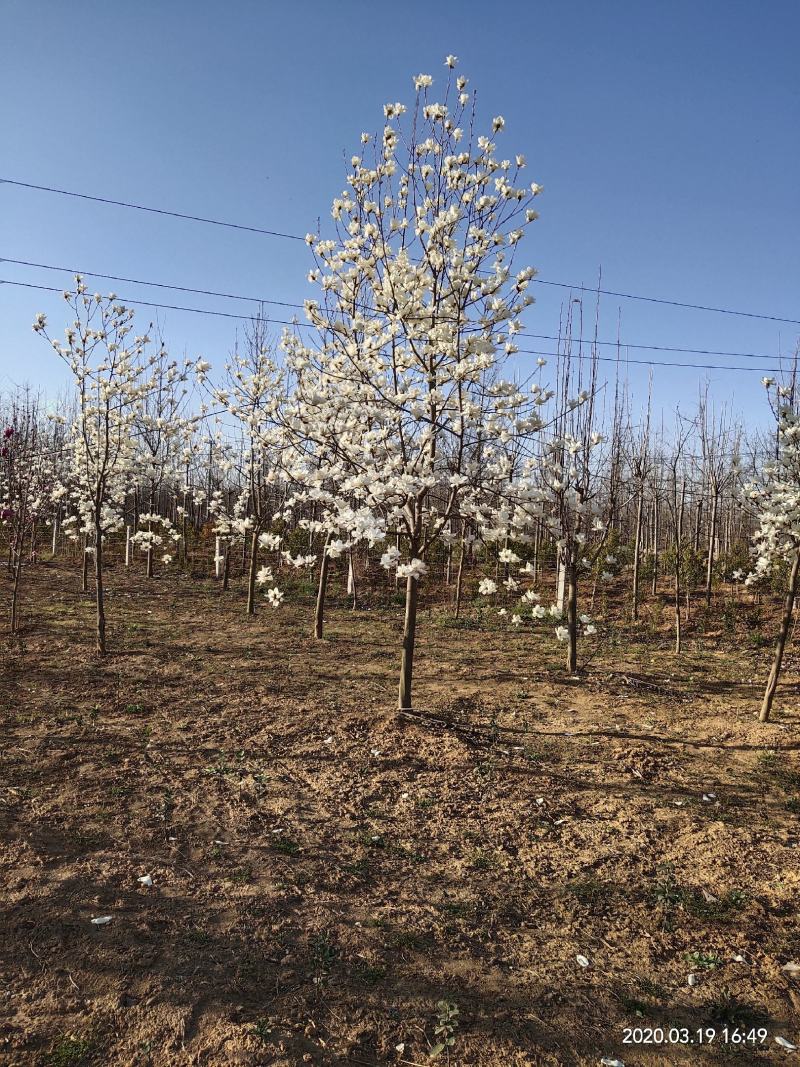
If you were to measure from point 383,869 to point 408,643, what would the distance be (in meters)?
2.69

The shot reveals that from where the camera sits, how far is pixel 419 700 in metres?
7.44

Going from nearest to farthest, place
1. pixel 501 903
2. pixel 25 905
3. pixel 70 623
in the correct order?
pixel 25 905 < pixel 501 903 < pixel 70 623

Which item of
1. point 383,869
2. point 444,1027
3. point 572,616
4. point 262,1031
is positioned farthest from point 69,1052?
point 572,616

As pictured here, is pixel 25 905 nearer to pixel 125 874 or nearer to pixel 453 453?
A: pixel 125 874

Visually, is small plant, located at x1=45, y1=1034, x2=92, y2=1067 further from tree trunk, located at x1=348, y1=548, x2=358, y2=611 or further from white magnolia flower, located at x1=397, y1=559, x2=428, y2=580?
tree trunk, located at x1=348, y1=548, x2=358, y2=611

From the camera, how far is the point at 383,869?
406 cm

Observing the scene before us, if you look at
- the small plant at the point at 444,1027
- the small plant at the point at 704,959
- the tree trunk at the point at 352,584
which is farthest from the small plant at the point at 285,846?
the tree trunk at the point at 352,584

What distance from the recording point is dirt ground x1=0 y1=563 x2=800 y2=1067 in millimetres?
2777

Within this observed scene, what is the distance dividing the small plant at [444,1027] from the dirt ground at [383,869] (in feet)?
0.07

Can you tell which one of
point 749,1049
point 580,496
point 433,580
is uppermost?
point 580,496

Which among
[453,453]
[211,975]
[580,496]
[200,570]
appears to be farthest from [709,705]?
[200,570]

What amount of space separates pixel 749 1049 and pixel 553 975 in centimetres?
92

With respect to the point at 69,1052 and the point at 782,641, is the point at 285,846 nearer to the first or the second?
the point at 69,1052

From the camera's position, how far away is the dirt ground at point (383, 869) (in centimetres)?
278
